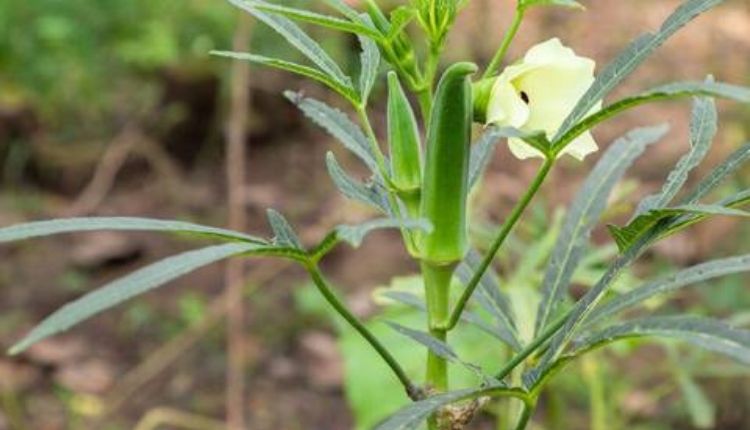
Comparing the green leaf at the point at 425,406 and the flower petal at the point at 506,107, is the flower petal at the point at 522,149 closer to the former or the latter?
the flower petal at the point at 506,107

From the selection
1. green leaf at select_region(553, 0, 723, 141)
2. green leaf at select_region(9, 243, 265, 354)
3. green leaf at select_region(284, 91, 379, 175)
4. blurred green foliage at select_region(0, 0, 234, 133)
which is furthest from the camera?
blurred green foliage at select_region(0, 0, 234, 133)

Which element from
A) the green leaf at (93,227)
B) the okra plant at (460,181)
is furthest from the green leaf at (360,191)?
the green leaf at (93,227)

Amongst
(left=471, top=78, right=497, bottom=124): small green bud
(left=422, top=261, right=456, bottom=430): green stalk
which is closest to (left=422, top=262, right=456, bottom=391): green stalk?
(left=422, top=261, right=456, bottom=430): green stalk

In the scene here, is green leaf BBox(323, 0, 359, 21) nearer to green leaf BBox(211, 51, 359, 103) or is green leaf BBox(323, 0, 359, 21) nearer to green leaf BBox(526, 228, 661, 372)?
green leaf BBox(211, 51, 359, 103)

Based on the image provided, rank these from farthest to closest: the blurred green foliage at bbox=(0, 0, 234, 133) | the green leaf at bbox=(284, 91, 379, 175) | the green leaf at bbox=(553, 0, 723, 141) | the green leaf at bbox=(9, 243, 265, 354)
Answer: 1. the blurred green foliage at bbox=(0, 0, 234, 133)
2. the green leaf at bbox=(284, 91, 379, 175)
3. the green leaf at bbox=(553, 0, 723, 141)
4. the green leaf at bbox=(9, 243, 265, 354)

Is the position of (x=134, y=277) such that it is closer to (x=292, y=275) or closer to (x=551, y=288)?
(x=551, y=288)

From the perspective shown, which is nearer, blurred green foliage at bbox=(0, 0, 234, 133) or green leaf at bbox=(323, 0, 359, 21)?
green leaf at bbox=(323, 0, 359, 21)

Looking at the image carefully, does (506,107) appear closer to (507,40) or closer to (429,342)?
(507,40)
